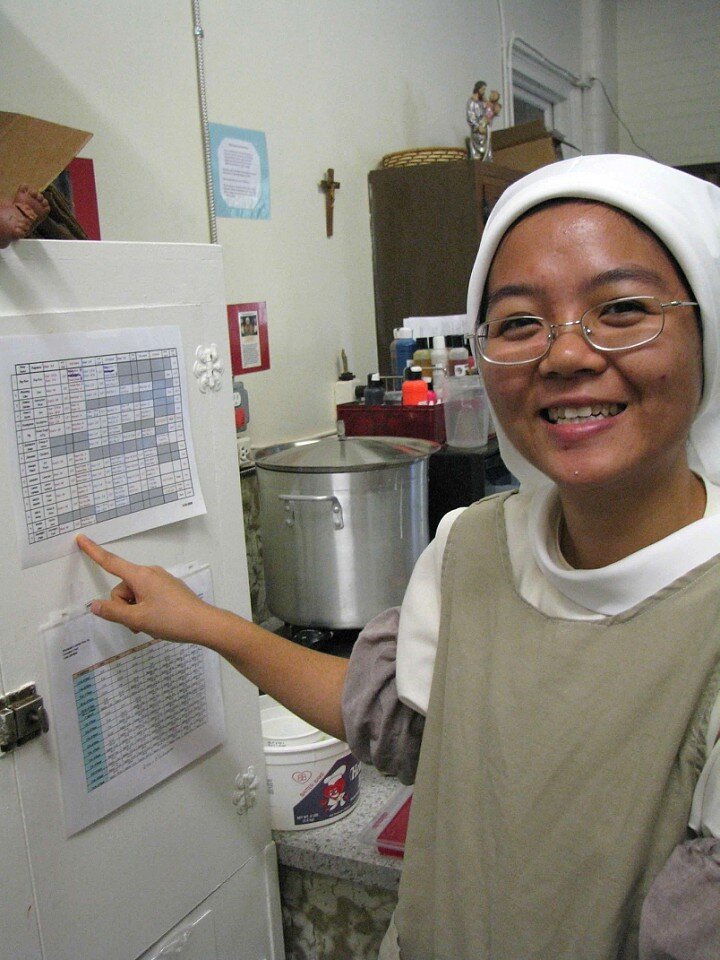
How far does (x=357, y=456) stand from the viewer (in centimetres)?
189

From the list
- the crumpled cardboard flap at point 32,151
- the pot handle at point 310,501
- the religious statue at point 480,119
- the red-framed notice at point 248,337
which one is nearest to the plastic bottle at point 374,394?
the red-framed notice at point 248,337

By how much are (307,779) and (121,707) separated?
1.55 ft

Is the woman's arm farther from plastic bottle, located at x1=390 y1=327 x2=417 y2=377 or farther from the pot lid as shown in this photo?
plastic bottle, located at x1=390 y1=327 x2=417 y2=377

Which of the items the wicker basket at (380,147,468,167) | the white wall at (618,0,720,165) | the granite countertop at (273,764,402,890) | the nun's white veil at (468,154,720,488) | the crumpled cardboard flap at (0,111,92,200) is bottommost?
the granite countertop at (273,764,402,890)

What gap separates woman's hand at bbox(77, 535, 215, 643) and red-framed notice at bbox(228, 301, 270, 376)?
44.9 inches

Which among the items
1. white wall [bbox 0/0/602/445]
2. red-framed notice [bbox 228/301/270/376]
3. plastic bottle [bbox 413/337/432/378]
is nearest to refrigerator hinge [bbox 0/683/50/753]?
white wall [bbox 0/0/602/445]

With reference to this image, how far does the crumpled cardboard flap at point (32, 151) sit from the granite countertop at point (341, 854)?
1160 mm

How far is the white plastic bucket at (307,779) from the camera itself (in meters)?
1.54

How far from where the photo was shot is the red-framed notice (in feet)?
7.22

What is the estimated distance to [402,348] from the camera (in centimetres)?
269

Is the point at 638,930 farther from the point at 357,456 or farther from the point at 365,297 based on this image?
the point at 365,297

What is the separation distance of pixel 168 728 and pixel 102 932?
28 cm

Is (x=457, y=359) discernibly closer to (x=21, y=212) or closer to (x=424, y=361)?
(x=424, y=361)

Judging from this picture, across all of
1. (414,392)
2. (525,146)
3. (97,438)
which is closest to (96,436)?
(97,438)
